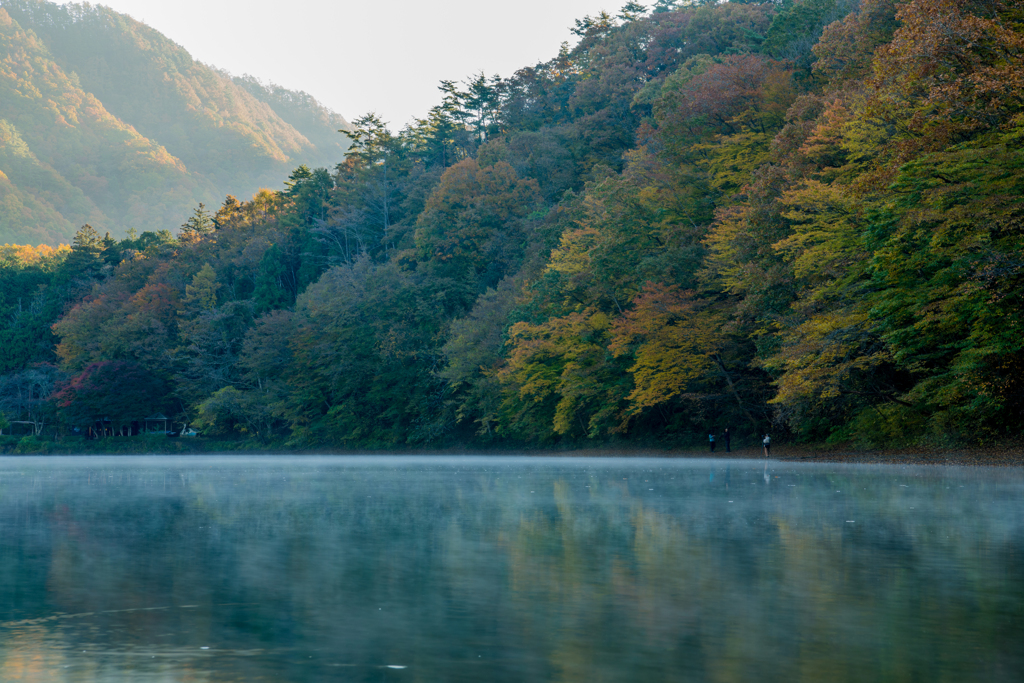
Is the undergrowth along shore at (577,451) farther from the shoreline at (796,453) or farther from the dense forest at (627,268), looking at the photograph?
the dense forest at (627,268)

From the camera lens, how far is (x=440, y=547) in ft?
30.5

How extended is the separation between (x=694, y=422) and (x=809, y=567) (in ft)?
131

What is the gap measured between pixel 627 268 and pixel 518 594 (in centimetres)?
4126

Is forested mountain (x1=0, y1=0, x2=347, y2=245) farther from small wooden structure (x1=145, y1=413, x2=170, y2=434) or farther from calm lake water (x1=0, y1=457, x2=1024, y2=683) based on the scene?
calm lake water (x1=0, y1=457, x2=1024, y2=683)

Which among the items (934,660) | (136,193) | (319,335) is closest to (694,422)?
(319,335)

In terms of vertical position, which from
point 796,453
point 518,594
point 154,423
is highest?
point 154,423

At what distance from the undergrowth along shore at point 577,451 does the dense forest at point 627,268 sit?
1.04 m

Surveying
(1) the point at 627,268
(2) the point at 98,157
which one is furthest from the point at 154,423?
(2) the point at 98,157

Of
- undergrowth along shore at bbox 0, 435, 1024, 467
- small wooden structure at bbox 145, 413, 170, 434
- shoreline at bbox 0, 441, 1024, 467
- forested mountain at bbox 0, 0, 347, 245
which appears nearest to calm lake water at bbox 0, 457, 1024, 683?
shoreline at bbox 0, 441, 1024, 467

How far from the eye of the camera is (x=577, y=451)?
1945 inches

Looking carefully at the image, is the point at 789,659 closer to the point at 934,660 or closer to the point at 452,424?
the point at 934,660

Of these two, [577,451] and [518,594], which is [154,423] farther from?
[518,594]

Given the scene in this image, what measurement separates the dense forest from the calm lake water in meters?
16.7

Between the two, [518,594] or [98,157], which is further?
[98,157]
